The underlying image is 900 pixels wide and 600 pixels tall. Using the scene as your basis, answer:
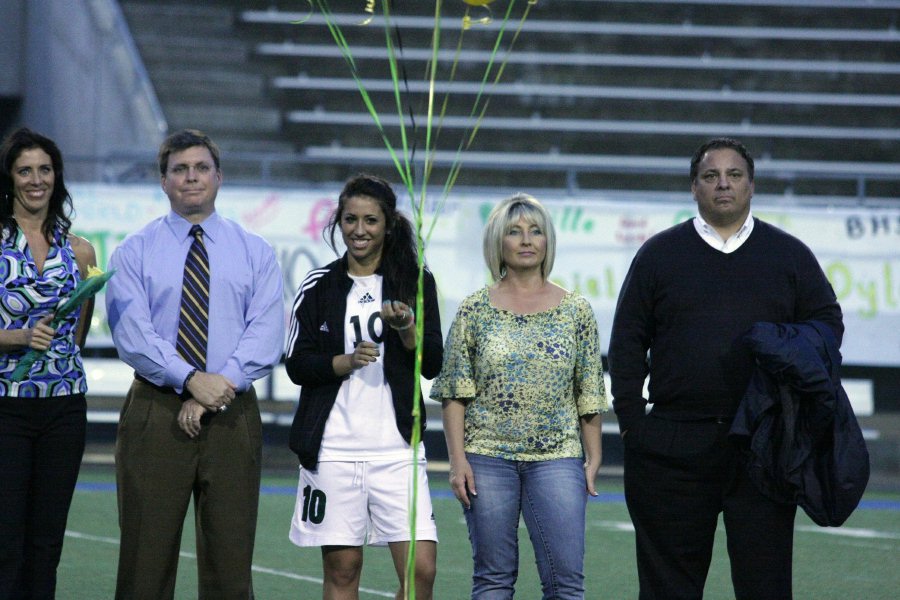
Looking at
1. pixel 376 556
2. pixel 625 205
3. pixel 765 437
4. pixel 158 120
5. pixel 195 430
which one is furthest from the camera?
pixel 158 120

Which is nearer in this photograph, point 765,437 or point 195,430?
point 765,437

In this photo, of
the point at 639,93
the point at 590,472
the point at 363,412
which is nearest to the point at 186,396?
the point at 363,412

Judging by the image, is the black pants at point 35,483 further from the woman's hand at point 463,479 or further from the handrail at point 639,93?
the handrail at point 639,93

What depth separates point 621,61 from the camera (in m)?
16.1

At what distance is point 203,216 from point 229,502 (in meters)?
0.98

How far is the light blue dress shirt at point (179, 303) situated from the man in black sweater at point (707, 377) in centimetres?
121

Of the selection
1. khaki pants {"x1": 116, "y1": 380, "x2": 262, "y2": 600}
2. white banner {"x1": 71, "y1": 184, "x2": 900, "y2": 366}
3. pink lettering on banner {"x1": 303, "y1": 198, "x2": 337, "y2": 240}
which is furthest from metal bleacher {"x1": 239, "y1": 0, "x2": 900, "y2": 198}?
khaki pants {"x1": 116, "y1": 380, "x2": 262, "y2": 600}

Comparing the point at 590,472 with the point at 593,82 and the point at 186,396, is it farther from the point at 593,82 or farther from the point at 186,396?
the point at 593,82

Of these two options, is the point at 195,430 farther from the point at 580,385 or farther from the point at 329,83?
the point at 329,83

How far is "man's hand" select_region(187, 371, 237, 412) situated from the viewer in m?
4.00

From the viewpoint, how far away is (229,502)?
4.11 metres

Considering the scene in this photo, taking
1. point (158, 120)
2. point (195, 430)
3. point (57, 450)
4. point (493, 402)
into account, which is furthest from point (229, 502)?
point (158, 120)

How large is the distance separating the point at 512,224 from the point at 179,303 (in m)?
1.15

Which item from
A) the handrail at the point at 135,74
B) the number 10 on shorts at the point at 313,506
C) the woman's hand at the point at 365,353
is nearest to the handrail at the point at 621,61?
the handrail at the point at 135,74
